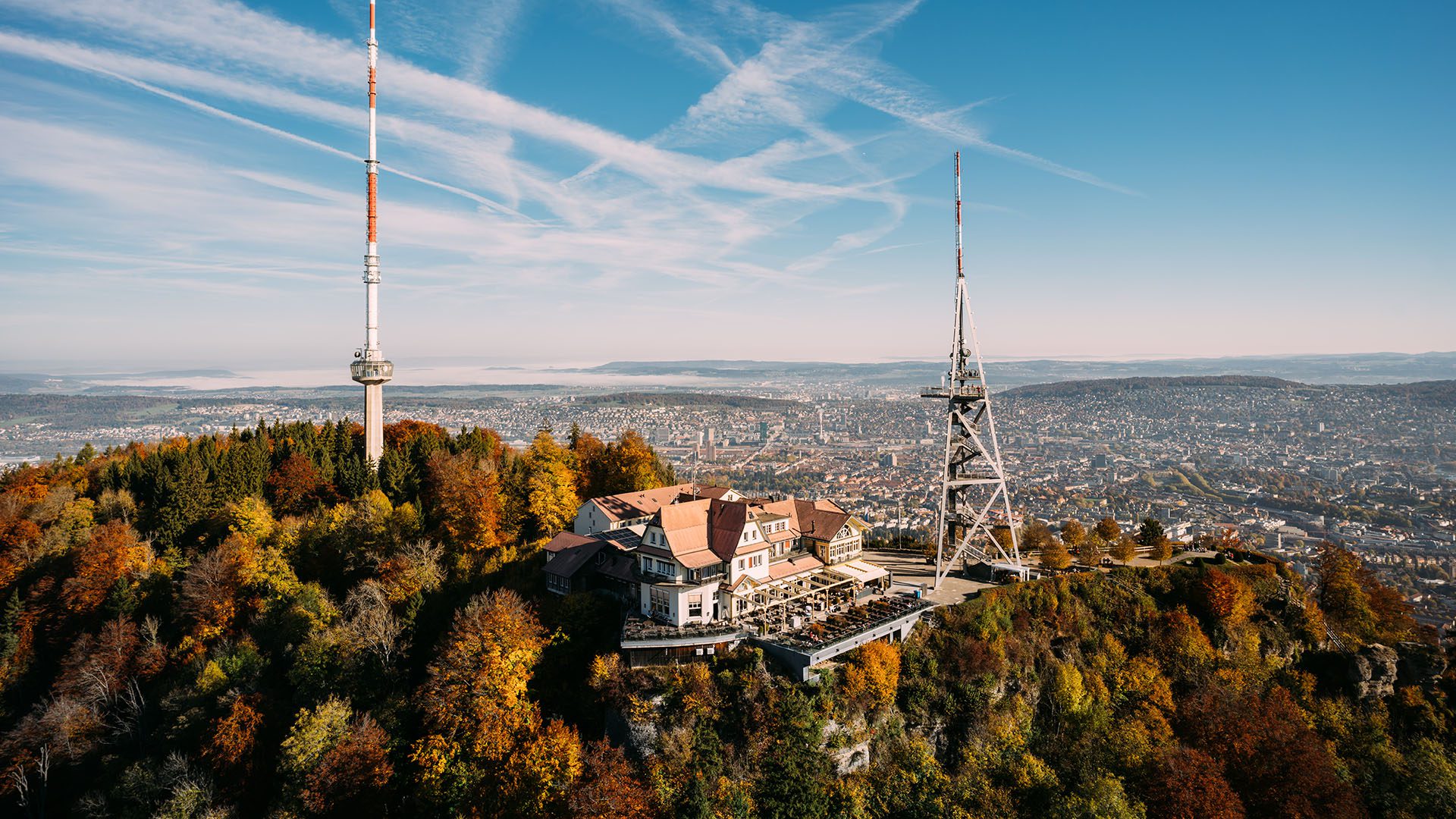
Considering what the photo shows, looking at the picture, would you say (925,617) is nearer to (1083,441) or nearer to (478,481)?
(478,481)

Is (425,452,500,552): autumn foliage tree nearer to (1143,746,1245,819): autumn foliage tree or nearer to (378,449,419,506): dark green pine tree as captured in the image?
(378,449,419,506): dark green pine tree

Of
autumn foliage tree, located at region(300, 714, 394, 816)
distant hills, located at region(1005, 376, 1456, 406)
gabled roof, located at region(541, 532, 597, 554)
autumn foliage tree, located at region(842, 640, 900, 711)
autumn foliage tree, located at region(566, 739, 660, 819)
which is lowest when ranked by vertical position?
autumn foliage tree, located at region(300, 714, 394, 816)

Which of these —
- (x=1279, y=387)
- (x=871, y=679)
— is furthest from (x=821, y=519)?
(x=1279, y=387)

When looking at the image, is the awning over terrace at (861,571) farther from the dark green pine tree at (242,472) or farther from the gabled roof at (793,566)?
the dark green pine tree at (242,472)

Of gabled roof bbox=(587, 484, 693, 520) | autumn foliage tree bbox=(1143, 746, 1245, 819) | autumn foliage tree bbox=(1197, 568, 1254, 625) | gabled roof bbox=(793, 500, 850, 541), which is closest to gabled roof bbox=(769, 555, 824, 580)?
gabled roof bbox=(793, 500, 850, 541)

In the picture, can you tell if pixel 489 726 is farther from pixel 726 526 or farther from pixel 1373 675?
pixel 1373 675

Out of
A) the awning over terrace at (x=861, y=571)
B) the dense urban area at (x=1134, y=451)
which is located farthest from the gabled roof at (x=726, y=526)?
the dense urban area at (x=1134, y=451)
